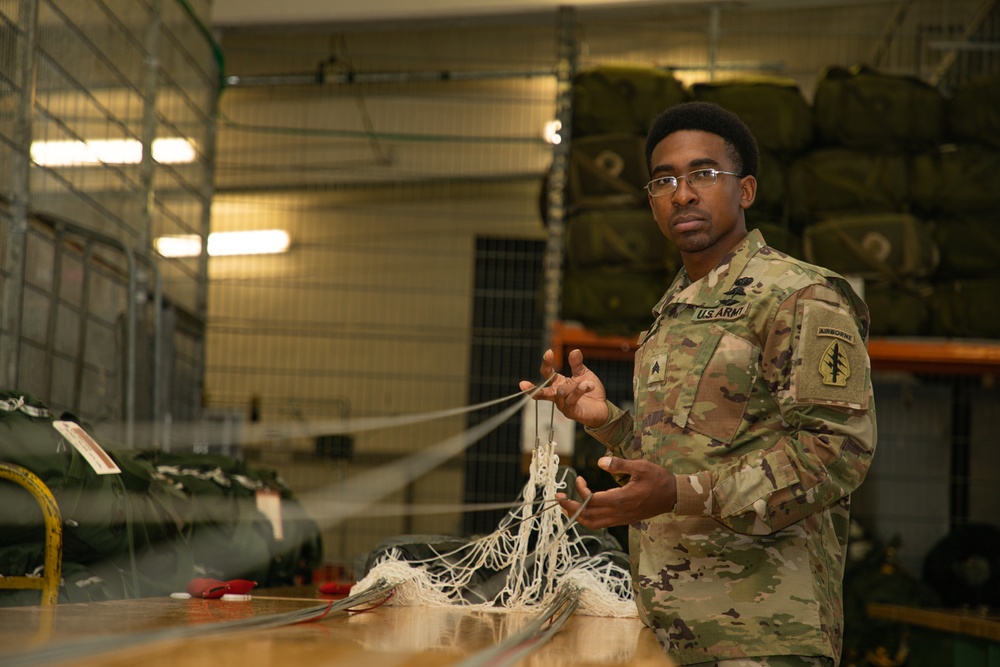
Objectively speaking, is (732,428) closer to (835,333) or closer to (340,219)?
(835,333)

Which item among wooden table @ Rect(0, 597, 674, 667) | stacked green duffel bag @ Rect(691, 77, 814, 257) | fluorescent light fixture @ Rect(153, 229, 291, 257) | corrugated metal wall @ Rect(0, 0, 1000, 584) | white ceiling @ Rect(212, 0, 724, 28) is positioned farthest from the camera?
fluorescent light fixture @ Rect(153, 229, 291, 257)

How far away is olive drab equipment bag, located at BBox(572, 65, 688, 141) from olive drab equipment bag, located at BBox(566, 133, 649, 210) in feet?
0.18

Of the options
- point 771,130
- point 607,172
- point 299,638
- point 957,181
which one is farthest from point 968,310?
point 299,638

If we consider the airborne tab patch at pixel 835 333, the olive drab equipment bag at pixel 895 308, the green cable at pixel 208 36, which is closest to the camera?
the airborne tab patch at pixel 835 333

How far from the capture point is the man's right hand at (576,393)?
1.76 meters

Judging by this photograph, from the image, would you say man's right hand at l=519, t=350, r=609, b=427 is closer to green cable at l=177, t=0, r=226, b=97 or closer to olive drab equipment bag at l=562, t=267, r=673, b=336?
olive drab equipment bag at l=562, t=267, r=673, b=336

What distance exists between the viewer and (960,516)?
5020 mm

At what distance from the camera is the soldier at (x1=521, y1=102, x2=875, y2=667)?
149 centimetres

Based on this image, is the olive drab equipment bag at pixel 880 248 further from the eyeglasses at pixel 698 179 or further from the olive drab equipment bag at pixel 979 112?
the eyeglasses at pixel 698 179

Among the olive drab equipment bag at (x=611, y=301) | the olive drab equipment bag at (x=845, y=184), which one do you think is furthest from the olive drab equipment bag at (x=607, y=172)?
the olive drab equipment bag at (x=845, y=184)

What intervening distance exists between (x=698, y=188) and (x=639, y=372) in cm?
32

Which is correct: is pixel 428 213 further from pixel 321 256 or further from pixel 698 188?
pixel 698 188

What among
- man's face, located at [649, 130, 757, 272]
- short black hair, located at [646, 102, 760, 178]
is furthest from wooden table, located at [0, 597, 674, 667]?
short black hair, located at [646, 102, 760, 178]

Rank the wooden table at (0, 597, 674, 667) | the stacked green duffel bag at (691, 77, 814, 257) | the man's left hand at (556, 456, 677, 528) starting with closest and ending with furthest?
the wooden table at (0, 597, 674, 667), the man's left hand at (556, 456, 677, 528), the stacked green duffel bag at (691, 77, 814, 257)
